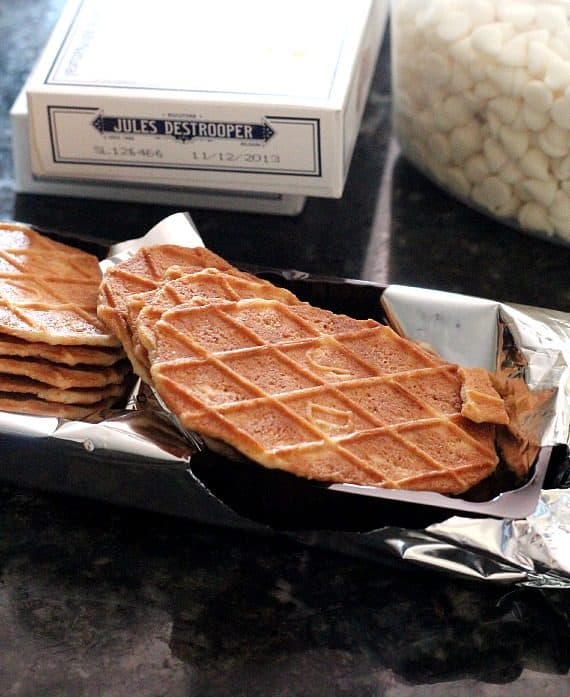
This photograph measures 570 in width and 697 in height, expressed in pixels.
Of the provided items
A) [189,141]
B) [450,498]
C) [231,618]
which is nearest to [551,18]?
[189,141]

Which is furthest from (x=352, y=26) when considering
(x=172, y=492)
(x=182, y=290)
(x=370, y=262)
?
(x=172, y=492)

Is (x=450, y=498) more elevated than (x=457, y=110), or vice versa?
(x=457, y=110)

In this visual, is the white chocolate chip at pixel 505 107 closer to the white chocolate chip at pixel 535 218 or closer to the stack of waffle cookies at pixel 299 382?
the white chocolate chip at pixel 535 218

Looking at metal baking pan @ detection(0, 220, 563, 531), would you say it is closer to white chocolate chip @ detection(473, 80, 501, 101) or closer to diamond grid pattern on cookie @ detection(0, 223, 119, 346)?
diamond grid pattern on cookie @ detection(0, 223, 119, 346)

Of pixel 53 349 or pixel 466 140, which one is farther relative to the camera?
pixel 466 140

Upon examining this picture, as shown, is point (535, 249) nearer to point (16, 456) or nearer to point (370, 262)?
point (370, 262)

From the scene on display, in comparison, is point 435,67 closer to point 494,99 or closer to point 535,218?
point 494,99

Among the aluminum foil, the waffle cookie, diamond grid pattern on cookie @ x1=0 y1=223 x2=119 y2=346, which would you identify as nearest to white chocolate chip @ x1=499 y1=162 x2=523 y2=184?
the aluminum foil
